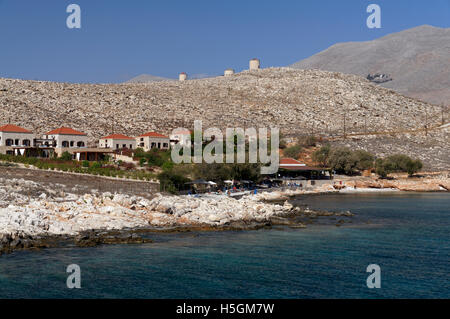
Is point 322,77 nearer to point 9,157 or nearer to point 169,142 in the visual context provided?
point 169,142

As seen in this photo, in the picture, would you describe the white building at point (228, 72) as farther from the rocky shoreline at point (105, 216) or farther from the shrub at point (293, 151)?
the rocky shoreline at point (105, 216)

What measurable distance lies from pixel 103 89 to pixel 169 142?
38110 millimetres

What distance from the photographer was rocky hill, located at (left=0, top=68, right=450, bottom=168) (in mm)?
81312

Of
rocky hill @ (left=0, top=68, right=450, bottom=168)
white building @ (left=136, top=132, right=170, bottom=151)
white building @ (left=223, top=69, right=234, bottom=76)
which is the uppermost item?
white building @ (left=223, top=69, right=234, bottom=76)

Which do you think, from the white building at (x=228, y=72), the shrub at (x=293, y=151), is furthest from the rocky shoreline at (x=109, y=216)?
the white building at (x=228, y=72)

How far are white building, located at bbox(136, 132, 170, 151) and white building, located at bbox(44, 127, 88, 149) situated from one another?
715 cm

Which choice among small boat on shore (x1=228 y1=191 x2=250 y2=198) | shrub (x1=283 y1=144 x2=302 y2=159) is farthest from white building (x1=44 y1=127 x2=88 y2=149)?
shrub (x1=283 y1=144 x2=302 y2=159)

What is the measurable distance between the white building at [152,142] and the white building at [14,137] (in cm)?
1347

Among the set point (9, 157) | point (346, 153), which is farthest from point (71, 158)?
point (346, 153)

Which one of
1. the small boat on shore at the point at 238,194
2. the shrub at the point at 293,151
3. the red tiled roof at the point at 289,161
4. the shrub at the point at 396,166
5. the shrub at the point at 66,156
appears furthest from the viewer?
the shrub at the point at 293,151

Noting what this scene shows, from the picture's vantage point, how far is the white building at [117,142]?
213 feet

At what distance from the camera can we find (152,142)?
6631 centimetres

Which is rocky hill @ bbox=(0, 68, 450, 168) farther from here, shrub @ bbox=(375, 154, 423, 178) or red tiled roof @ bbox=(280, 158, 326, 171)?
red tiled roof @ bbox=(280, 158, 326, 171)

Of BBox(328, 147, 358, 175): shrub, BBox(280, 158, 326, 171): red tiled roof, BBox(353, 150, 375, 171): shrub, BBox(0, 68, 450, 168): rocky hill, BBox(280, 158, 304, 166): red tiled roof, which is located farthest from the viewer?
BBox(0, 68, 450, 168): rocky hill
